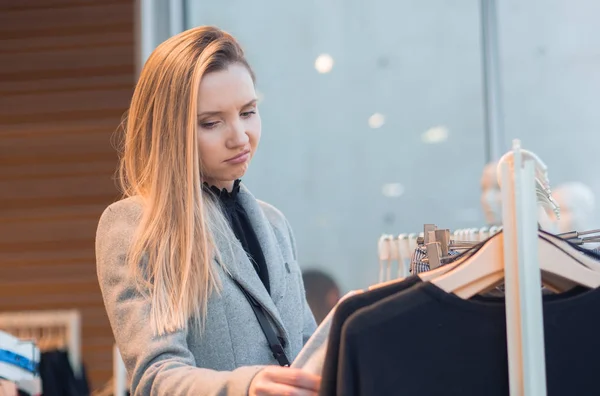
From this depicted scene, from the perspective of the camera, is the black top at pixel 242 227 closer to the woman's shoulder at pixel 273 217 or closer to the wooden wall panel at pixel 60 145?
the woman's shoulder at pixel 273 217

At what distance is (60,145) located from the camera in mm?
5945

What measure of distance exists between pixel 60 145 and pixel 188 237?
4.42 meters

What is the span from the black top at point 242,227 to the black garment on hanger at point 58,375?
7.57 ft

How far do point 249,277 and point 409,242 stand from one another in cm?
72

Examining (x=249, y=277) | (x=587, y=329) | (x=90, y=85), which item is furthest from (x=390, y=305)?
(x=90, y=85)

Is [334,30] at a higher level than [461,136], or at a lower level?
higher

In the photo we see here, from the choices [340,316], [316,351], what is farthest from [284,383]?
[340,316]

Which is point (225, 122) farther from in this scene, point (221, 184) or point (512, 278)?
point (512, 278)

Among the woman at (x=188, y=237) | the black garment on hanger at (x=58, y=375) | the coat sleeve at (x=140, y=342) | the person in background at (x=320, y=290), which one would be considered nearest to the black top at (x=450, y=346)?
the coat sleeve at (x=140, y=342)

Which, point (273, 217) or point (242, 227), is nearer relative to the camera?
point (242, 227)

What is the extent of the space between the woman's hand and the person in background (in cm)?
354

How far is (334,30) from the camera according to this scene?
532 centimetres

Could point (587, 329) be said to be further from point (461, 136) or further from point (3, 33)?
point (3, 33)

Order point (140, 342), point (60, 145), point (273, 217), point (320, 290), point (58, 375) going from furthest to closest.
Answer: point (60, 145) → point (320, 290) → point (58, 375) → point (273, 217) → point (140, 342)
